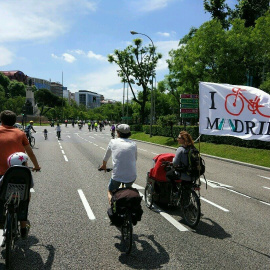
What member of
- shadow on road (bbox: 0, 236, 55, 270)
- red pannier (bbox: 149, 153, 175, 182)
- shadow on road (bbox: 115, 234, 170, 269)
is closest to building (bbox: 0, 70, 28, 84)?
red pannier (bbox: 149, 153, 175, 182)

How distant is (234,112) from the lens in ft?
17.1

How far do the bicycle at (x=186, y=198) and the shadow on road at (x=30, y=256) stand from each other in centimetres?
249

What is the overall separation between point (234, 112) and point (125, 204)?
254 cm

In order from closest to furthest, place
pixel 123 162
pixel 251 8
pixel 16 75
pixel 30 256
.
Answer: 1. pixel 30 256
2. pixel 123 162
3. pixel 251 8
4. pixel 16 75

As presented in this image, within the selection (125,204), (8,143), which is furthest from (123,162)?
(8,143)

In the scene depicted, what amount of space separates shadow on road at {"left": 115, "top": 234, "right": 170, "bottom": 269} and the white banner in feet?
6.87

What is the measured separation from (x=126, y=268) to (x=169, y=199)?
2.72 metres

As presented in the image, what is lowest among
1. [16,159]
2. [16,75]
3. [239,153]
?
[239,153]

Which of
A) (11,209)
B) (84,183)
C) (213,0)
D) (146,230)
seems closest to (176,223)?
(146,230)

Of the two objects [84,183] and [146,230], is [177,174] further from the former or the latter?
[84,183]

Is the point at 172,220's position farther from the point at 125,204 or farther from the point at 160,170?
the point at 125,204

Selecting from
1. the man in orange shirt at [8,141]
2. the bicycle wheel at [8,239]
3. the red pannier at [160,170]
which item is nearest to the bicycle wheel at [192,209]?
the red pannier at [160,170]

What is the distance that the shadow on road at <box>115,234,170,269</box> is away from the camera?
3.88 m

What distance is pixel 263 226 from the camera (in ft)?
18.3
